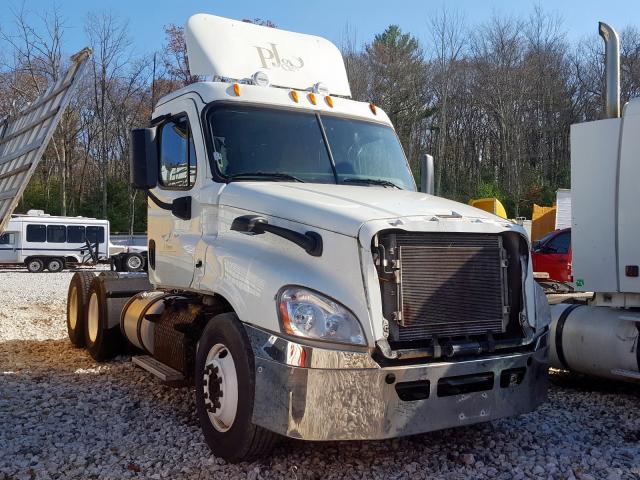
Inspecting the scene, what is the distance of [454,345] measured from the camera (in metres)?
3.97

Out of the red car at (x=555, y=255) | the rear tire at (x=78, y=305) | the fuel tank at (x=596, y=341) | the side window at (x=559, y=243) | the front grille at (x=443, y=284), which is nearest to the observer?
the front grille at (x=443, y=284)

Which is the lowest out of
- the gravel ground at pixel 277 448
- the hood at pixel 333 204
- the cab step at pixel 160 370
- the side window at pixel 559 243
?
the gravel ground at pixel 277 448

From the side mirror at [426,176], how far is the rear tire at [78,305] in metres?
4.78

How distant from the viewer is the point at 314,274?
3879 mm

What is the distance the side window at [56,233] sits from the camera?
26.3 metres

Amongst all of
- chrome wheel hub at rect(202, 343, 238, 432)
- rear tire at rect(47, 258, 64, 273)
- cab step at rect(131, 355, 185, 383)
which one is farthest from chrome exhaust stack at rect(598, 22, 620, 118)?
rear tire at rect(47, 258, 64, 273)

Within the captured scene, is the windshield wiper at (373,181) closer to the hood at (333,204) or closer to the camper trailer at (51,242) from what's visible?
the hood at (333,204)

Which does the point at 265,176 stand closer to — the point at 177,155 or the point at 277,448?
the point at 177,155

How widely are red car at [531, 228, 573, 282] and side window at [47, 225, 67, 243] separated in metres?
20.2

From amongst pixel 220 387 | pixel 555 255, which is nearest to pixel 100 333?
pixel 220 387

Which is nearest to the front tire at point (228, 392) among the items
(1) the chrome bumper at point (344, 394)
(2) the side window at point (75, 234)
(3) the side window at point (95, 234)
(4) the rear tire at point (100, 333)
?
(1) the chrome bumper at point (344, 394)

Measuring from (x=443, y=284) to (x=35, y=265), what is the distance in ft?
82.4

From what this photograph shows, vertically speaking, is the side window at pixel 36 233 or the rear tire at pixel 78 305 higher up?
the side window at pixel 36 233

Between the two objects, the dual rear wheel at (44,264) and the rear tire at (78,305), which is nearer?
the rear tire at (78,305)
